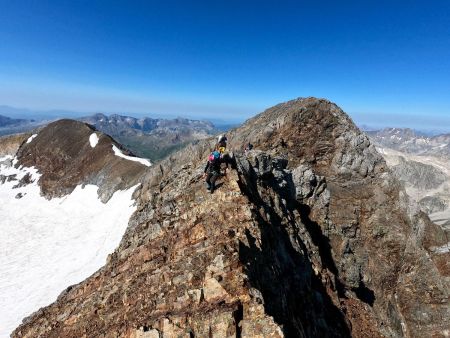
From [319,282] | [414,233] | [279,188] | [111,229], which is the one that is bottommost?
[111,229]

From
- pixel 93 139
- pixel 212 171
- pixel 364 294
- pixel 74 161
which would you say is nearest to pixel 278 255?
pixel 212 171

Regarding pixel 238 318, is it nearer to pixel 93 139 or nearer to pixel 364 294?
pixel 364 294

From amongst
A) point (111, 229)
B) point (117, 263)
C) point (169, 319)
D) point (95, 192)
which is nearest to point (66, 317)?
point (117, 263)

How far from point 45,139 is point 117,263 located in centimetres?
8359

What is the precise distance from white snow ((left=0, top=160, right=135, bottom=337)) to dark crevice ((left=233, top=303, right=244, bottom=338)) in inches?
956

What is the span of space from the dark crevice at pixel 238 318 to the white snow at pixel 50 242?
79.6ft

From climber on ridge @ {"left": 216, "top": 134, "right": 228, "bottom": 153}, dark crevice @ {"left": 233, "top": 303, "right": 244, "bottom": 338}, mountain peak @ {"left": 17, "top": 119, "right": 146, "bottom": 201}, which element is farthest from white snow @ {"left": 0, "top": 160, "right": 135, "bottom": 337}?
dark crevice @ {"left": 233, "top": 303, "right": 244, "bottom": 338}

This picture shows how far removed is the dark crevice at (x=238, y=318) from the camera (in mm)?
14468

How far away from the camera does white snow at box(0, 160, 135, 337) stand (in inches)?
1395

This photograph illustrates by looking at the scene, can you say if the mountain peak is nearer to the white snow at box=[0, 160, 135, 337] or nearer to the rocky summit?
the white snow at box=[0, 160, 135, 337]

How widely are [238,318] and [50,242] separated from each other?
42590 millimetres

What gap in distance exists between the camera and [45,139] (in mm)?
92812

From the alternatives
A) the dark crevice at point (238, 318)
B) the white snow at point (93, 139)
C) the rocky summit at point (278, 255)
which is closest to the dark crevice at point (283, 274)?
the rocky summit at point (278, 255)

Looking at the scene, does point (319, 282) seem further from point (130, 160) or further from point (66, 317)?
point (130, 160)
